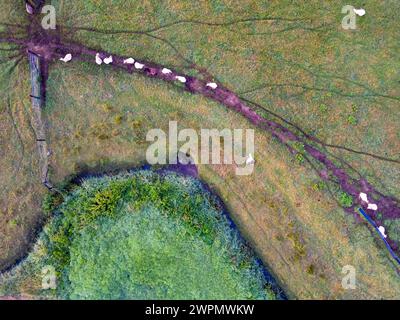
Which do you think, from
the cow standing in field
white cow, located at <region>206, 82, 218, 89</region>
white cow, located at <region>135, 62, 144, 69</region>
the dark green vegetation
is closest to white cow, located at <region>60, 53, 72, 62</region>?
the cow standing in field

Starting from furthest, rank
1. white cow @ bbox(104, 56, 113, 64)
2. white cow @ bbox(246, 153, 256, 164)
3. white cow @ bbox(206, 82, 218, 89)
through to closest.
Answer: white cow @ bbox(104, 56, 113, 64) → white cow @ bbox(206, 82, 218, 89) → white cow @ bbox(246, 153, 256, 164)

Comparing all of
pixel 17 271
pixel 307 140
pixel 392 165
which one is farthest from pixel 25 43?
pixel 392 165

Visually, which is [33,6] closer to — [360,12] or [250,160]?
[250,160]

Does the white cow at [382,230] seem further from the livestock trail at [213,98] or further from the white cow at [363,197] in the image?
the white cow at [363,197]

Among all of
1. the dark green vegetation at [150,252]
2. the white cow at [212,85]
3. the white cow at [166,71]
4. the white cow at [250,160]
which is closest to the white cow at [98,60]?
the white cow at [166,71]

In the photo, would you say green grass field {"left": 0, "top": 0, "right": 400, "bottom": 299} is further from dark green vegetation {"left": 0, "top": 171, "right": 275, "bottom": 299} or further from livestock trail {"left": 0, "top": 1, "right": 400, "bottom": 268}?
dark green vegetation {"left": 0, "top": 171, "right": 275, "bottom": 299}

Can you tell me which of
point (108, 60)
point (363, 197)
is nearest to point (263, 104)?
point (363, 197)

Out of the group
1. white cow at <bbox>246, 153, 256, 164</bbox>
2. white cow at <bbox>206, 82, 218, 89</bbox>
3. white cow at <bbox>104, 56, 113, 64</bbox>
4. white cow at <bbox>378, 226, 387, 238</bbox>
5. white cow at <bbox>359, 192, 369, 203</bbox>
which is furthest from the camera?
white cow at <bbox>104, 56, 113, 64</bbox>
